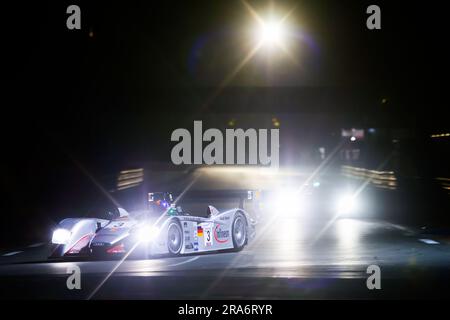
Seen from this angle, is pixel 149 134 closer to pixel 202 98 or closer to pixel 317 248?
pixel 202 98

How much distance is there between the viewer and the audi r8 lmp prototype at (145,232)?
11953 mm

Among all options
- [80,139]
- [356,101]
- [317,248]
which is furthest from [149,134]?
[317,248]

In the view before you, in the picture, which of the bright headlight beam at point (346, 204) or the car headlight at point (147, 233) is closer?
the car headlight at point (147, 233)

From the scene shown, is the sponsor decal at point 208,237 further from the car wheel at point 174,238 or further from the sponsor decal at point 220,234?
the car wheel at point 174,238

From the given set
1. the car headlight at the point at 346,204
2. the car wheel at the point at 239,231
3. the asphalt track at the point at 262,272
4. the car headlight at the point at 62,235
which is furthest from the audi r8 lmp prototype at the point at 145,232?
the car headlight at the point at 346,204

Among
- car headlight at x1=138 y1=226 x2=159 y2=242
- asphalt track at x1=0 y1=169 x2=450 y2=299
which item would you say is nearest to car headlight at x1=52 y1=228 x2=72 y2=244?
asphalt track at x1=0 y1=169 x2=450 y2=299

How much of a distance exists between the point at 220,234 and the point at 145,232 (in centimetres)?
161

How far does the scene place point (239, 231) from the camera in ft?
45.5

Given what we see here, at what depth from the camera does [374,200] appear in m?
31.9

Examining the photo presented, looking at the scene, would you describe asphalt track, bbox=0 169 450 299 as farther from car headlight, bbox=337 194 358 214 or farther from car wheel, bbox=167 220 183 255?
car headlight, bbox=337 194 358 214

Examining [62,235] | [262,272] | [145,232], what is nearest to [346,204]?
[145,232]

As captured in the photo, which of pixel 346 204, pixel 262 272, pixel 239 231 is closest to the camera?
pixel 262 272

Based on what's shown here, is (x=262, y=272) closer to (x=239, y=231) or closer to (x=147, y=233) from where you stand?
(x=147, y=233)

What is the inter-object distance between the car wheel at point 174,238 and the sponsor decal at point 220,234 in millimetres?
713
